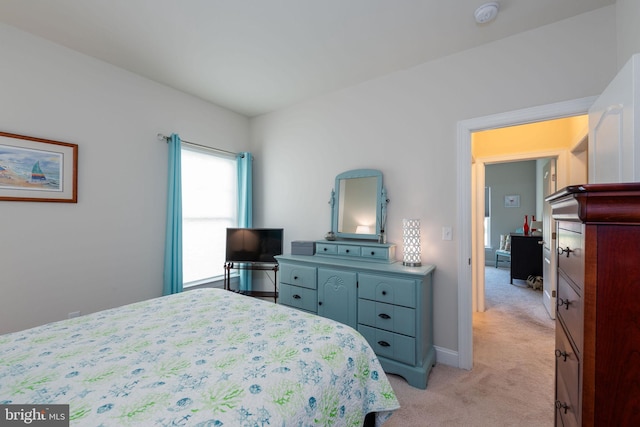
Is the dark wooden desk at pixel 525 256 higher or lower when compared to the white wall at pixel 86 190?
lower

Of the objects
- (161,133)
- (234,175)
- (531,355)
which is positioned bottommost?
(531,355)

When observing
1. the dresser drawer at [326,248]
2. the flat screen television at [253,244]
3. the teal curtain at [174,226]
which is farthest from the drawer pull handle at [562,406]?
the teal curtain at [174,226]

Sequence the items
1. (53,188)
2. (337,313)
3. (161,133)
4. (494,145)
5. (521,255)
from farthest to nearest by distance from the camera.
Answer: (521,255) < (494,145) < (161,133) < (337,313) < (53,188)

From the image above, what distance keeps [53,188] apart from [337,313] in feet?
8.65

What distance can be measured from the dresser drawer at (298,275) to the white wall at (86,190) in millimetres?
1370

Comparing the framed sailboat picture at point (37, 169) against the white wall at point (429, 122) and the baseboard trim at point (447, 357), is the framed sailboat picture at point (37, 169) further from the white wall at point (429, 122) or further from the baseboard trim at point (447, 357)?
the baseboard trim at point (447, 357)

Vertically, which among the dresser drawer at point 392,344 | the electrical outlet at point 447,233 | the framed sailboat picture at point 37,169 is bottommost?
the dresser drawer at point 392,344

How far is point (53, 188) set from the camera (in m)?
2.31

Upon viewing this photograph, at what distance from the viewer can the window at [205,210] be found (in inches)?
129

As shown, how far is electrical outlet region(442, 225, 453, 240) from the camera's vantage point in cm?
245

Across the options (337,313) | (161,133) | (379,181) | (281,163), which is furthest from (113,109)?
(337,313)

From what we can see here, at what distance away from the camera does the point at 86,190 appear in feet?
8.16

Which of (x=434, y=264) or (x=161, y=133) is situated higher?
(x=161, y=133)

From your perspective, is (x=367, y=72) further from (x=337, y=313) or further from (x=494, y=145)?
(x=337, y=313)
